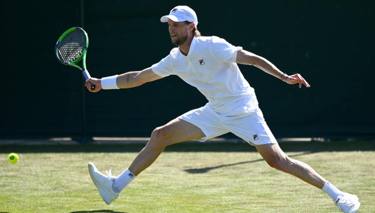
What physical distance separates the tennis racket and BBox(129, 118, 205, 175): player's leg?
958mm

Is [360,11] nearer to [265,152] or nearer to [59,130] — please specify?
[59,130]

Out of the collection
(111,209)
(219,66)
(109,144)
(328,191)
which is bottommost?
(109,144)

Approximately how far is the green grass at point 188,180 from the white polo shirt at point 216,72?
2.82 ft

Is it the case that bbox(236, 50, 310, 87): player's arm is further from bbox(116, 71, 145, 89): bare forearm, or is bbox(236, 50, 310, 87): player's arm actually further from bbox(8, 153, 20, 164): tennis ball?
bbox(8, 153, 20, 164): tennis ball

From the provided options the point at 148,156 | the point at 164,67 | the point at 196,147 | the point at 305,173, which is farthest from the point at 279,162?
the point at 196,147

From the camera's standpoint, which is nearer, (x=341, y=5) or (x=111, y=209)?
(x=111, y=209)

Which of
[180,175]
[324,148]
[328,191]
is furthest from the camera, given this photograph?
[324,148]

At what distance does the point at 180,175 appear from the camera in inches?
325

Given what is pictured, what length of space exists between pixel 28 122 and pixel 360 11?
4.56 meters

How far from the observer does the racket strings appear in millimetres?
6719

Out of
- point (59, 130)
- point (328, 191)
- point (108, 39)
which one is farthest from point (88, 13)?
point (328, 191)

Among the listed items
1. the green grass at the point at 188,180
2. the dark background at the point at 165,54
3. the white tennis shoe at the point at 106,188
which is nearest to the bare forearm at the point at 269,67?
the green grass at the point at 188,180

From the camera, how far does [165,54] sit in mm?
10633

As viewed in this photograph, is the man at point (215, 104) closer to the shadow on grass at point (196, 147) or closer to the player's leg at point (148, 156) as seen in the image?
the player's leg at point (148, 156)
